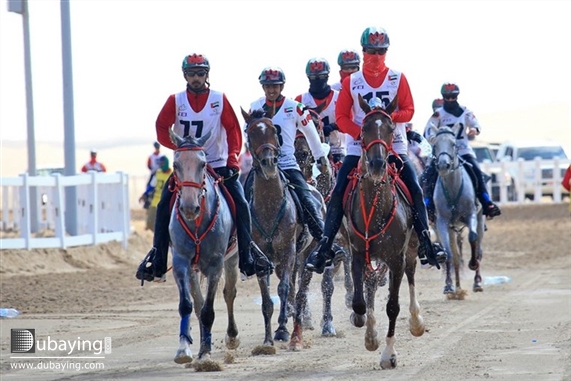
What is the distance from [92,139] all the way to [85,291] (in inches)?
4848

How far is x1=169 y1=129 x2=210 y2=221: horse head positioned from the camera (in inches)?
501

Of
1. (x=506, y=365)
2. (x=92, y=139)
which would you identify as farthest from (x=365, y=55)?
(x=92, y=139)

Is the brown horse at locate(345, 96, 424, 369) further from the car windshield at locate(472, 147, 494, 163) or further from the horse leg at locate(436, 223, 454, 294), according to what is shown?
the car windshield at locate(472, 147, 494, 163)

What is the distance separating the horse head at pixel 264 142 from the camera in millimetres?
14266

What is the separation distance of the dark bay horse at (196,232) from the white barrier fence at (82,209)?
12662 mm

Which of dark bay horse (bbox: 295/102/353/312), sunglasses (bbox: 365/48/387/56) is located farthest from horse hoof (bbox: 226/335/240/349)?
sunglasses (bbox: 365/48/387/56)

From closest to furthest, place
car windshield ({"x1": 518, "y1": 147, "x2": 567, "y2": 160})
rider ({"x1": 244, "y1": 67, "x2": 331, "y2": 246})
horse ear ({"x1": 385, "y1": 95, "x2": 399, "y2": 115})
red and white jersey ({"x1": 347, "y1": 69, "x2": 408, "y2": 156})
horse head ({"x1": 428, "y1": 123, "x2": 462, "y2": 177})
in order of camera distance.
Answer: horse ear ({"x1": 385, "y1": 95, "x2": 399, "y2": 115}), red and white jersey ({"x1": 347, "y1": 69, "x2": 408, "y2": 156}), rider ({"x1": 244, "y1": 67, "x2": 331, "y2": 246}), horse head ({"x1": 428, "y1": 123, "x2": 462, "y2": 177}), car windshield ({"x1": 518, "y1": 147, "x2": 567, "y2": 160})

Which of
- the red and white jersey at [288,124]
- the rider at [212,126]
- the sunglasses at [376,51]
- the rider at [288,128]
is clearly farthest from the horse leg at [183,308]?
the sunglasses at [376,51]

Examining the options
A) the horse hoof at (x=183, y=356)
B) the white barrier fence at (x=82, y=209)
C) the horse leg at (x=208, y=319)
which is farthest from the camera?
the white barrier fence at (x=82, y=209)

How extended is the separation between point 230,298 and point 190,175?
2.25 meters

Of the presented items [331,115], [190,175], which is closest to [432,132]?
[331,115]

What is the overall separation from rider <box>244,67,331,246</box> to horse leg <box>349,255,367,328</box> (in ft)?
6.48

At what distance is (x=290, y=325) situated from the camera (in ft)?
55.0

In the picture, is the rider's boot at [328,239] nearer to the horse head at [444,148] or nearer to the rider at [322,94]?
the rider at [322,94]
